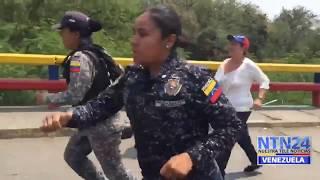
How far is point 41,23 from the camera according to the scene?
18016mm

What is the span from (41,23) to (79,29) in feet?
46.2

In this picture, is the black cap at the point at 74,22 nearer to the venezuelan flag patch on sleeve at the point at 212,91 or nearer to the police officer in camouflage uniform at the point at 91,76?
the police officer in camouflage uniform at the point at 91,76

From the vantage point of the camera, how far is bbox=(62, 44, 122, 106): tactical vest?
4.37 metres

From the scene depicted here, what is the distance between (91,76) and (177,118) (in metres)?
1.81

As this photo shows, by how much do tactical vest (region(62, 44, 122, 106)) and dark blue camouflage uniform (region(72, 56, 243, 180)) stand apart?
1632 millimetres

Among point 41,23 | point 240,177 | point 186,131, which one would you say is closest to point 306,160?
point 240,177

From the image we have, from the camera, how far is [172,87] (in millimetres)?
2604

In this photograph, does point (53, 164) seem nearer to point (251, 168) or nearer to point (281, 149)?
point (251, 168)

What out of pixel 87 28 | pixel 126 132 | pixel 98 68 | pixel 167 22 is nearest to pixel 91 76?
pixel 98 68

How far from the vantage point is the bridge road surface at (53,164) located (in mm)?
6534

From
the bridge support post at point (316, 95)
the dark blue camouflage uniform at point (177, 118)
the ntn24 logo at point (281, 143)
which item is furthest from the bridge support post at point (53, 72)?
the dark blue camouflage uniform at point (177, 118)

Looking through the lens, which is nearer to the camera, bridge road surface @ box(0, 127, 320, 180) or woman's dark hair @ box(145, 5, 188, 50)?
woman's dark hair @ box(145, 5, 188, 50)

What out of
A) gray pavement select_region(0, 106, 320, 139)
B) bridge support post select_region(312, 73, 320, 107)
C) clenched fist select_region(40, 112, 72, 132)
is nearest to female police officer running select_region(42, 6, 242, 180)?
clenched fist select_region(40, 112, 72, 132)

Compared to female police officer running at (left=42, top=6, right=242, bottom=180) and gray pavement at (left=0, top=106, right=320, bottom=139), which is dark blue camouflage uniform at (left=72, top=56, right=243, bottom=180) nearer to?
female police officer running at (left=42, top=6, right=242, bottom=180)
